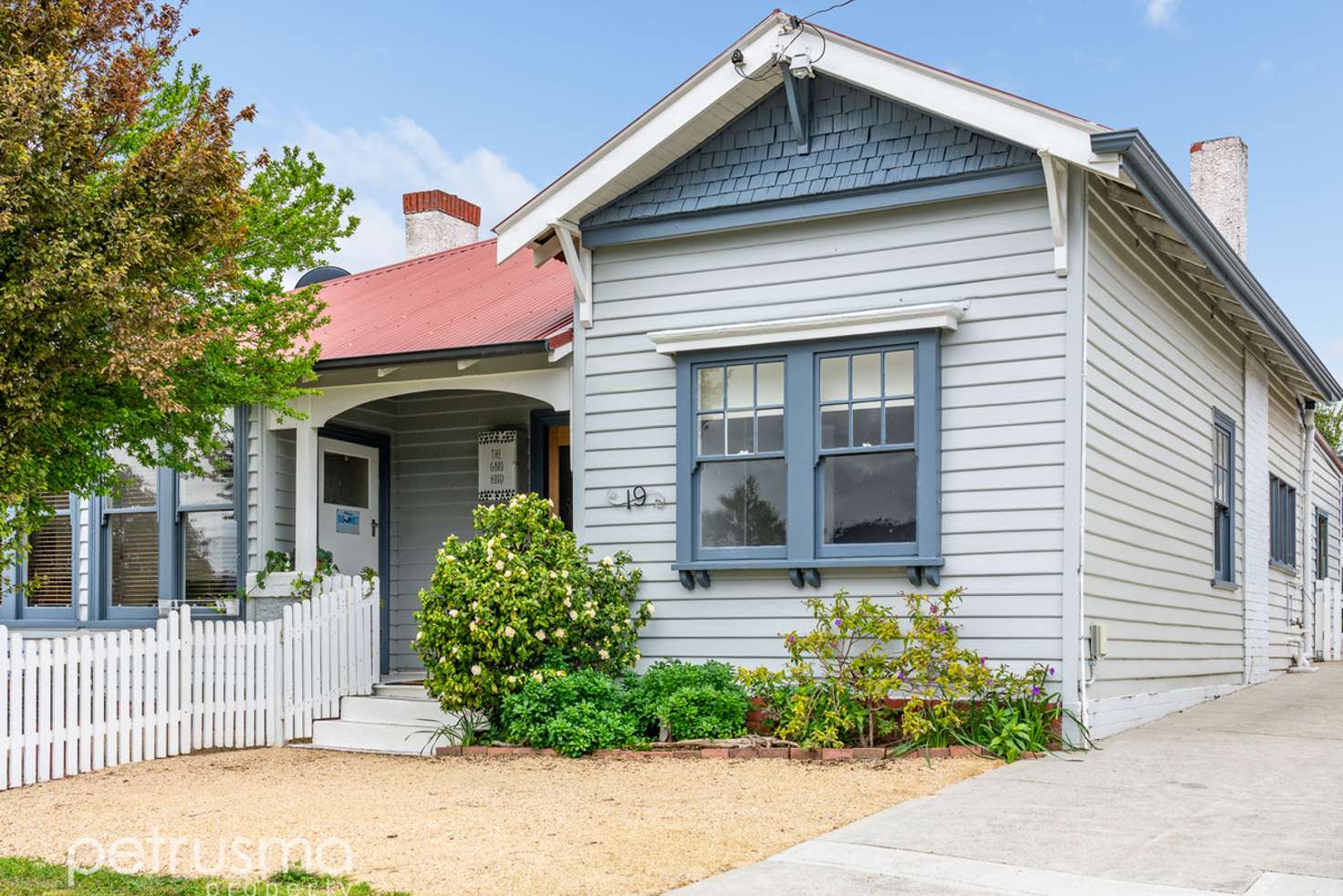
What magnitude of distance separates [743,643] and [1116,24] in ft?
36.9

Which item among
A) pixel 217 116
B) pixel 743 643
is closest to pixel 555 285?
pixel 217 116

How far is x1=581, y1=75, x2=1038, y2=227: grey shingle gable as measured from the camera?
9812 mm

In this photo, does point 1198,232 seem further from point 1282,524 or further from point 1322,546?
point 1322,546

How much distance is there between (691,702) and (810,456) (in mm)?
1991

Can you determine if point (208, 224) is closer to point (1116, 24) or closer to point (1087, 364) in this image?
point (1087, 364)

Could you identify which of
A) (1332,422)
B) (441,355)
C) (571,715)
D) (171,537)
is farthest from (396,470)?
(1332,422)

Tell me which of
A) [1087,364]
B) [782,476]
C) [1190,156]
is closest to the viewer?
[1087,364]

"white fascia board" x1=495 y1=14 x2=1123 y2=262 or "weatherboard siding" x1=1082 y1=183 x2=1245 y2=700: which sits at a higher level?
"white fascia board" x1=495 y1=14 x2=1123 y2=262

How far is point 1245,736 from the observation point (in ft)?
31.9

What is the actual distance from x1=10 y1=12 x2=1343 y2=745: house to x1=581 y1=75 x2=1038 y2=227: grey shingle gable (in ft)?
0.07

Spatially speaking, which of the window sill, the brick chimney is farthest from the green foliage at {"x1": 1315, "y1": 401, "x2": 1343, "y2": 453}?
the window sill

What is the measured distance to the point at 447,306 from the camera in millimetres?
13461

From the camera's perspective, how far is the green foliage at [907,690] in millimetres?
9078

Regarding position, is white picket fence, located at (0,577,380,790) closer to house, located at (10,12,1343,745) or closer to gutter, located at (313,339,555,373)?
house, located at (10,12,1343,745)
